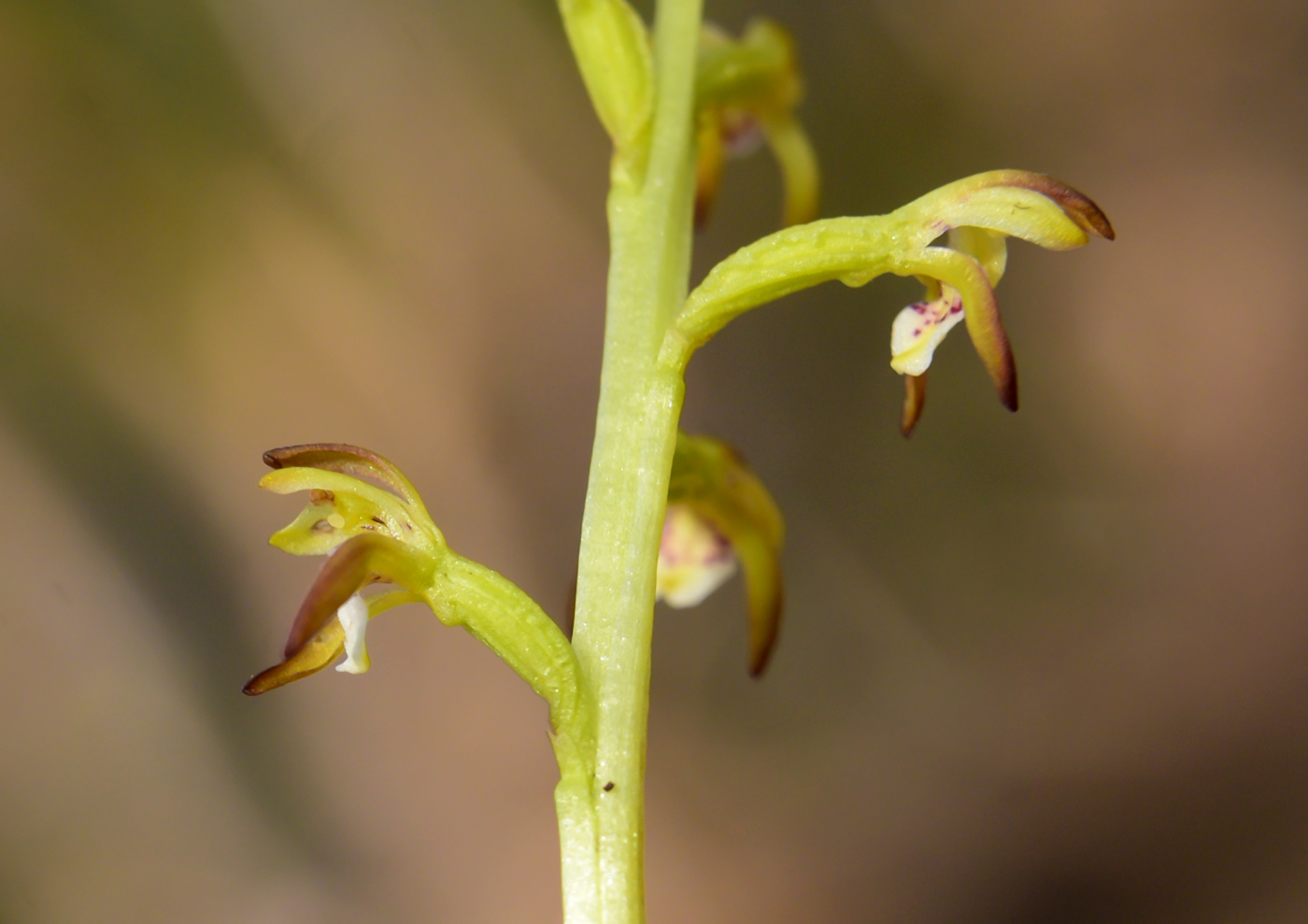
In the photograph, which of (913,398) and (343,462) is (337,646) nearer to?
(343,462)

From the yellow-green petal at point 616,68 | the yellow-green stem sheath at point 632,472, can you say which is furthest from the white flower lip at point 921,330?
the yellow-green petal at point 616,68

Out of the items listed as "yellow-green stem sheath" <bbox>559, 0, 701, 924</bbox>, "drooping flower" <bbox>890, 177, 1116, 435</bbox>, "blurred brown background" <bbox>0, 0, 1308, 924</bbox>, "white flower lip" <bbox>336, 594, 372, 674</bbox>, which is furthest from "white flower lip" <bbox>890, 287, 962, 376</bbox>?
"blurred brown background" <bbox>0, 0, 1308, 924</bbox>

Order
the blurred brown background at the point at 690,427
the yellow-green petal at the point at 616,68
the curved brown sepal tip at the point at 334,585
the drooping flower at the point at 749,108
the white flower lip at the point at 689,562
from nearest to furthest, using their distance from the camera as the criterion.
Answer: the curved brown sepal tip at the point at 334,585
the yellow-green petal at the point at 616,68
the drooping flower at the point at 749,108
the white flower lip at the point at 689,562
the blurred brown background at the point at 690,427

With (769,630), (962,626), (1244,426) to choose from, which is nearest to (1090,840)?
(962,626)

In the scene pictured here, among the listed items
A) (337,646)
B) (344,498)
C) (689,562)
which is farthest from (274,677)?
(689,562)

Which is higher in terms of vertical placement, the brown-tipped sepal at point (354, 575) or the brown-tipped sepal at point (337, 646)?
Answer: the brown-tipped sepal at point (354, 575)

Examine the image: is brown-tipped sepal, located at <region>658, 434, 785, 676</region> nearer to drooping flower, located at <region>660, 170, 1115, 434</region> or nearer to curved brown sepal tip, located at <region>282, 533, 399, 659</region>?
drooping flower, located at <region>660, 170, 1115, 434</region>

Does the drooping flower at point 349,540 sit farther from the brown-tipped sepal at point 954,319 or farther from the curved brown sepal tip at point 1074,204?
the curved brown sepal tip at point 1074,204
